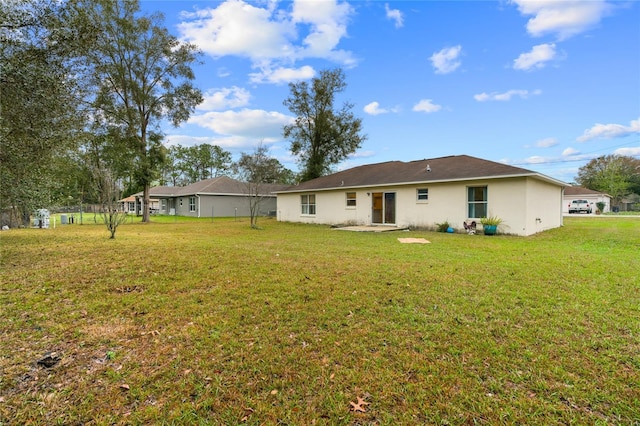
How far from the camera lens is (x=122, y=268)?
19.0ft

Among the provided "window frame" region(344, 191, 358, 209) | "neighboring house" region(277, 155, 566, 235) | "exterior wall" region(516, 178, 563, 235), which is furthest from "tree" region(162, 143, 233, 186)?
"exterior wall" region(516, 178, 563, 235)

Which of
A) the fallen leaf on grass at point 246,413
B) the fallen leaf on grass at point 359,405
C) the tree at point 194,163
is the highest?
the tree at point 194,163

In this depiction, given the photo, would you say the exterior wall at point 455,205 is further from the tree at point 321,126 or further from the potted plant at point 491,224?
the tree at point 321,126

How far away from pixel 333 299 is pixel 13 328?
12.4ft

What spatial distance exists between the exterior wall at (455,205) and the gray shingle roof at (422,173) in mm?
361

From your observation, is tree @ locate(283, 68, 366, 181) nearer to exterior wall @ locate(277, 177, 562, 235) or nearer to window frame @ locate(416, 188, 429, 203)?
exterior wall @ locate(277, 177, 562, 235)

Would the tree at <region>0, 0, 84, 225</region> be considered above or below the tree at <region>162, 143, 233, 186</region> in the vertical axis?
below

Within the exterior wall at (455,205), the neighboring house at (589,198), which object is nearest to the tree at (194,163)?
the exterior wall at (455,205)

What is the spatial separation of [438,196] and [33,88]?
1366 cm

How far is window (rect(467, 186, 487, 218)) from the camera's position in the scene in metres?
12.5

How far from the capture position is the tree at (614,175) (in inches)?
1635

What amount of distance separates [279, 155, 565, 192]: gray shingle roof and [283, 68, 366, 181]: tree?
32.9ft

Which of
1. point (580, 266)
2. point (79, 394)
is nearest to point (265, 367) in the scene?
point (79, 394)

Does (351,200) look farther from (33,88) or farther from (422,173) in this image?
(33,88)
